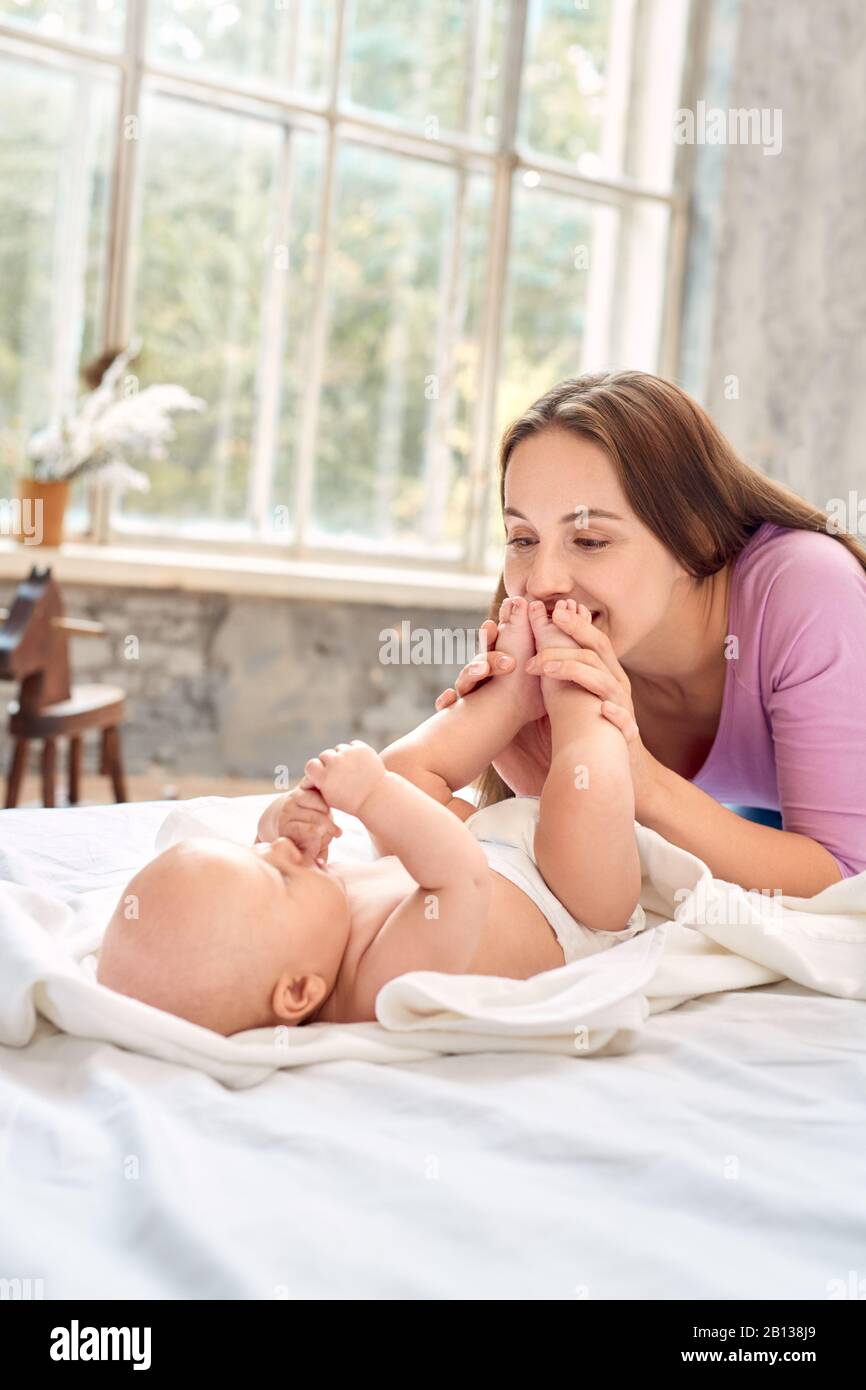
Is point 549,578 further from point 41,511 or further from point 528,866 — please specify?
point 41,511

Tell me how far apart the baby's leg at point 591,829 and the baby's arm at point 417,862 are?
152mm

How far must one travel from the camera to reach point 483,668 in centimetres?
150

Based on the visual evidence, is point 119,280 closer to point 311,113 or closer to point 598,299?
point 311,113

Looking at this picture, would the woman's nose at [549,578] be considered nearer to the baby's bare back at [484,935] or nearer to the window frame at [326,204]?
the baby's bare back at [484,935]

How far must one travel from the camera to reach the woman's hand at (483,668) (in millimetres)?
1500

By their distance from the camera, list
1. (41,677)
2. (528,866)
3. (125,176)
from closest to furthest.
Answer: (528,866) < (41,677) < (125,176)

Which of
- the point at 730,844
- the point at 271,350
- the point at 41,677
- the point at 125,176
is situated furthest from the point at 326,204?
the point at 730,844


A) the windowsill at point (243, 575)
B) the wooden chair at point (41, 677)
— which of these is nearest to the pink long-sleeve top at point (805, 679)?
the wooden chair at point (41, 677)

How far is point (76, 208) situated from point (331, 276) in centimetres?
102

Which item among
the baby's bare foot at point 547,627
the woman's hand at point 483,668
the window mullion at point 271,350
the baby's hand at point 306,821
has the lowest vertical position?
the baby's hand at point 306,821

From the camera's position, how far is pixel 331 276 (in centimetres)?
498

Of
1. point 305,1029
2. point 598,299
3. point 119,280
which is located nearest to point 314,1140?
point 305,1029

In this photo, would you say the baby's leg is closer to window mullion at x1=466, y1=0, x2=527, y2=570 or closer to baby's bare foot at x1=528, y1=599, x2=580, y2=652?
baby's bare foot at x1=528, y1=599, x2=580, y2=652

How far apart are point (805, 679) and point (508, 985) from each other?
2.14 feet
